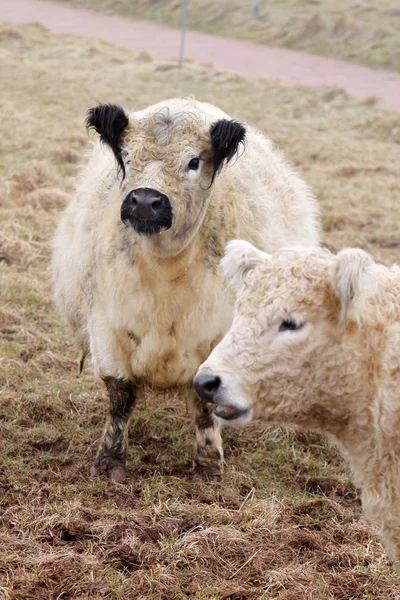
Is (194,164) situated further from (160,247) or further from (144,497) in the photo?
(144,497)

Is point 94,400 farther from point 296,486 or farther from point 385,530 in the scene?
point 385,530

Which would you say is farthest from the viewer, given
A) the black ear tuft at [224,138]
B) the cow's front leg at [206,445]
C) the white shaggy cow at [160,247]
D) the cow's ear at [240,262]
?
the cow's front leg at [206,445]

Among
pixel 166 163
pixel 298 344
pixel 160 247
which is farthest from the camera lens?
pixel 160 247

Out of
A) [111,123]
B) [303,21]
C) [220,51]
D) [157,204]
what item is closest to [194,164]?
[157,204]

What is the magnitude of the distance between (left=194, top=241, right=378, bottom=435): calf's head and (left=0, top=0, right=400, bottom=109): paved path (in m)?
14.2

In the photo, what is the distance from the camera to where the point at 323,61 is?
2278 cm

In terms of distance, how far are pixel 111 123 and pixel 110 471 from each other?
78.0 inches

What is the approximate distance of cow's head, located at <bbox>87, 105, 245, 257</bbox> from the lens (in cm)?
467

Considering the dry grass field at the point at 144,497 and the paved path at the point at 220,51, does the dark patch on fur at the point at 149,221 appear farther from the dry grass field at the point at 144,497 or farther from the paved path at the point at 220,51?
the paved path at the point at 220,51

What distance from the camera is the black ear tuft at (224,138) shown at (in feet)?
16.3

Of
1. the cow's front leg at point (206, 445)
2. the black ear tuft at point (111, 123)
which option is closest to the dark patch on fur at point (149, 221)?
the black ear tuft at point (111, 123)

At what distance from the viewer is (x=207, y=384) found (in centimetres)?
328

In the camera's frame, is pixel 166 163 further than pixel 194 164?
No

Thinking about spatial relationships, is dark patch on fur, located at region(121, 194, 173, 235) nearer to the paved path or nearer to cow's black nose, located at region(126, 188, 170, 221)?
cow's black nose, located at region(126, 188, 170, 221)
